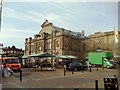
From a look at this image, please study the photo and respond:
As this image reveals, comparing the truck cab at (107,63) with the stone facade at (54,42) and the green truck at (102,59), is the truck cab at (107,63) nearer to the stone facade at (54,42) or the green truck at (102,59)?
the green truck at (102,59)

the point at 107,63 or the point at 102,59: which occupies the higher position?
the point at 102,59

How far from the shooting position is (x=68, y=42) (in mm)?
73250

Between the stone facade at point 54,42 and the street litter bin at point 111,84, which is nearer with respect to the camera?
the street litter bin at point 111,84

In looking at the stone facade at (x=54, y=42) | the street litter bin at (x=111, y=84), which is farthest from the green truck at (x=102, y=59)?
the street litter bin at (x=111, y=84)

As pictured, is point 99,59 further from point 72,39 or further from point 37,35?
point 37,35

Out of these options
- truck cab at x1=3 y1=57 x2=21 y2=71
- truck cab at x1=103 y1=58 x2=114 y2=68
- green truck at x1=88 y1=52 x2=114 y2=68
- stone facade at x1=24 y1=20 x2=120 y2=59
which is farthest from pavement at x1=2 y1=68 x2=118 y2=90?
stone facade at x1=24 y1=20 x2=120 y2=59

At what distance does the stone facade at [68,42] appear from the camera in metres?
70.7

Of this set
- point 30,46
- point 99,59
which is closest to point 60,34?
point 30,46

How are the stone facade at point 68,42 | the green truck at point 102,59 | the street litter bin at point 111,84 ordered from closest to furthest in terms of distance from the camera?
the street litter bin at point 111,84
the green truck at point 102,59
the stone facade at point 68,42

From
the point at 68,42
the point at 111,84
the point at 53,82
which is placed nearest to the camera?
the point at 111,84

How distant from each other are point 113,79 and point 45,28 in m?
71.5

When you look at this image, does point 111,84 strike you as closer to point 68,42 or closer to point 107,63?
point 107,63

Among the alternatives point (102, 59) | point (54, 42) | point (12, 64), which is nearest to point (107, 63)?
point (102, 59)

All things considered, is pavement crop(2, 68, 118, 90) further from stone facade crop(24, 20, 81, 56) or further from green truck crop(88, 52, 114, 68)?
stone facade crop(24, 20, 81, 56)
